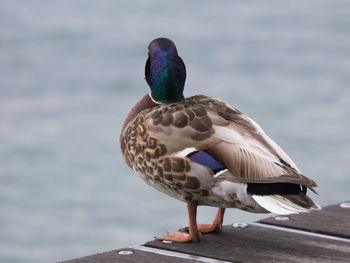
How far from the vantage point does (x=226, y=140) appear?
3371mm

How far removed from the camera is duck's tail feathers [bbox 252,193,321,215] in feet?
10.4

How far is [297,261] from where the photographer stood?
3.29 metres

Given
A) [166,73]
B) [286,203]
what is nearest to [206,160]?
[286,203]

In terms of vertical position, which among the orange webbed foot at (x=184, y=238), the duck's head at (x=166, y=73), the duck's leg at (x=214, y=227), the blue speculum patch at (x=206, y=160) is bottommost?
the orange webbed foot at (x=184, y=238)

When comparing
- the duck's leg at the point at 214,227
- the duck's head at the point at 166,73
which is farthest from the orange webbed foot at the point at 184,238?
the duck's head at the point at 166,73

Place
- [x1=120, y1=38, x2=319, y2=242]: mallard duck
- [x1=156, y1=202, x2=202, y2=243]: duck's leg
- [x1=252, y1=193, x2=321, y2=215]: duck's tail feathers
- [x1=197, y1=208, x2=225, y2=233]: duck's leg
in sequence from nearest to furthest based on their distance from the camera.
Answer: [x1=252, y1=193, x2=321, y2=215]: duck's tail feathers < [x1=120, y1=38, x2=319, y2=242]: mallard duck < [x1=156, y1=202, x2=202, y2=243]: duck's leg < [x1=197, y1=208, x2=225, y2=233]: duck's leg

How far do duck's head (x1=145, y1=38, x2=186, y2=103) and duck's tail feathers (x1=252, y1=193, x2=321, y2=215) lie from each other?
76 cm

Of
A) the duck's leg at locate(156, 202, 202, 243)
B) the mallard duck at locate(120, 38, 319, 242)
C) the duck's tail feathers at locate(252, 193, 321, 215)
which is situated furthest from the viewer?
the duck's leg at locate(156, 202, 202, 243)

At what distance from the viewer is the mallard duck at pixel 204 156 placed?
3270 mm

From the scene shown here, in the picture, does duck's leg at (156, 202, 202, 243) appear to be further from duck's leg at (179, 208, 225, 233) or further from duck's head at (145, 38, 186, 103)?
duck's head at (145, 38, 186, 103)

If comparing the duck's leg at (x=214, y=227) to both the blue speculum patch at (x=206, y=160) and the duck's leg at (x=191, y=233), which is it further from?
the blue speculum patch at (x=206, y=160)


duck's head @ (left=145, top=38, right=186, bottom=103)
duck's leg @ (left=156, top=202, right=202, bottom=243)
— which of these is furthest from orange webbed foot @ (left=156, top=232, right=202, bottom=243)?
duck's head @ (left=145, top=38, right=186, bottom=103)

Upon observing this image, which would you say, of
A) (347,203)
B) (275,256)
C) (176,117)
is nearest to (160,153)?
(176,117)

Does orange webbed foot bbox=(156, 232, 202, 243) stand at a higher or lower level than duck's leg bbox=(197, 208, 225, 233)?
lower
